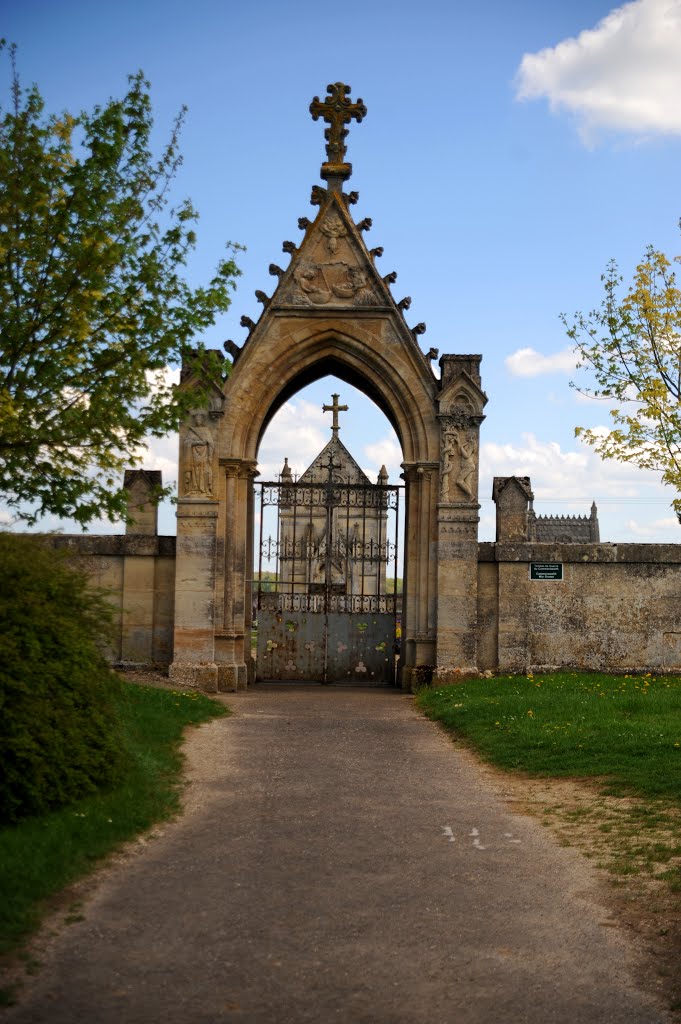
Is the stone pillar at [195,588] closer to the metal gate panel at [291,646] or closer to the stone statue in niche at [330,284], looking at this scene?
the metal gate panel at [291,646]

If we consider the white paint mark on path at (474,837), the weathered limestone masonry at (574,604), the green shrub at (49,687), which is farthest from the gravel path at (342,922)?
the weathered limestone masonry at (574,604)

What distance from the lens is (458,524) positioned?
16.8 m

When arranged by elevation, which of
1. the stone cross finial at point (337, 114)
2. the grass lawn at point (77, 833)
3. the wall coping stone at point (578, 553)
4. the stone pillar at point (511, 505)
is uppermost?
the stone cross finial at point (337, 114)

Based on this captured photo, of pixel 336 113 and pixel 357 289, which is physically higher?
pixel 336 113

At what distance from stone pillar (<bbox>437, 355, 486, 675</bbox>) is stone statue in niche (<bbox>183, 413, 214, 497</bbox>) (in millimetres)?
3520

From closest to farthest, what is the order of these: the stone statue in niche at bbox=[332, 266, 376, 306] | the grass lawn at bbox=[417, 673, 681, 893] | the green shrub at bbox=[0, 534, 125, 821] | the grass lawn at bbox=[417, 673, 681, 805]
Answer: the green shrub at bbox=[0, 534, 125, 821] → the grass lawn at bbox=[417, 673, 681, 893] → the grass lawn at bbox=[417, 673, 681, 805] → the stone statue in niche at bbox=[332, 266, 376, 306]

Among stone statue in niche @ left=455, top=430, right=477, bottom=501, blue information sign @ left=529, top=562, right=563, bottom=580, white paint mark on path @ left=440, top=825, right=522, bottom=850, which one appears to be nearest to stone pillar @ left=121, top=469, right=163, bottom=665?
stone statue in niche @ left=455, top=430, right=477, bottom=501

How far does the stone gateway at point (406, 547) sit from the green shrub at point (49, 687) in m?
8.00

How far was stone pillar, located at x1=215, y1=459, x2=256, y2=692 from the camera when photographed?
16.9 metres

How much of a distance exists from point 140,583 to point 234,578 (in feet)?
4.80

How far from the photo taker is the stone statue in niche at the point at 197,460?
16.8 metres

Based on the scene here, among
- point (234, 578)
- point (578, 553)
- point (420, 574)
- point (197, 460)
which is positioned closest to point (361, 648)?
point (420, 574)

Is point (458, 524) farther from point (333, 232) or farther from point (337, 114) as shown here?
point (337, 114)

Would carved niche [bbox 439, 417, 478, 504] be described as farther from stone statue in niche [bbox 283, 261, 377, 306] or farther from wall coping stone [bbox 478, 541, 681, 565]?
stone statue in niche [bbox 283, 261, 377, 306]
